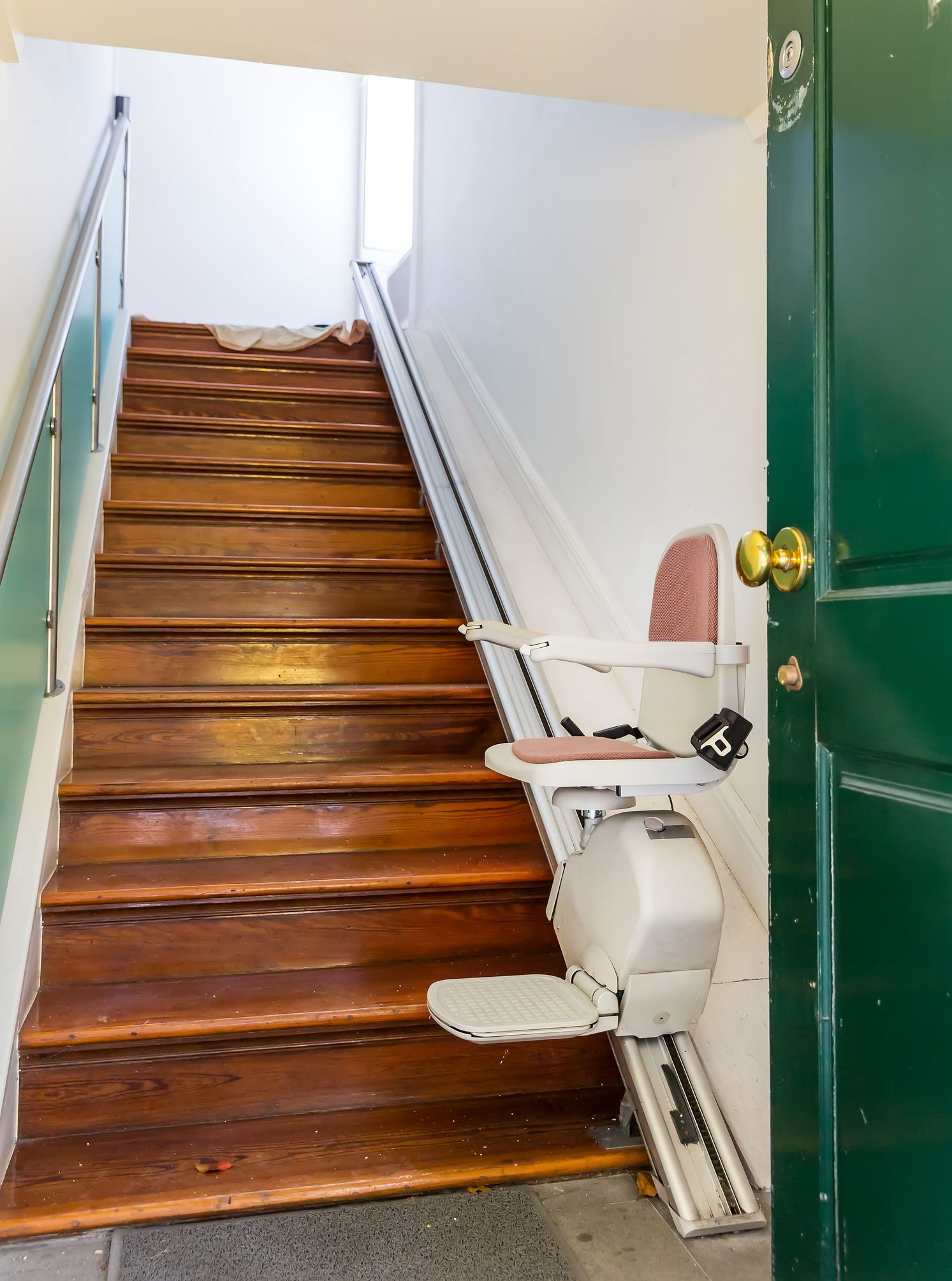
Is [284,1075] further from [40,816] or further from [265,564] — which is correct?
[265,564]

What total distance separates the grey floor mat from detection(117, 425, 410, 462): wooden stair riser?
2.31 metres

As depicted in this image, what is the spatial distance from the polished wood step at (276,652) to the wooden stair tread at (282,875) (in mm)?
612

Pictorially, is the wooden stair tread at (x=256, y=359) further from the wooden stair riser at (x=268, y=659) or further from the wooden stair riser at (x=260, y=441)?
the wooden stair riser at (x=268, y=659)

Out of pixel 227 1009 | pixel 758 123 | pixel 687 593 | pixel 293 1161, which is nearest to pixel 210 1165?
pixel 293 1161

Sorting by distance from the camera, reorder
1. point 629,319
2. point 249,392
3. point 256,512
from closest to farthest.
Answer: point 629,319 < point 256,512 < point 249,392

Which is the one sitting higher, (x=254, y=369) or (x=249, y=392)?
(x=254, y=369)

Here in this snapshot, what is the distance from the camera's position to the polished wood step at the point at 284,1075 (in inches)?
60.8

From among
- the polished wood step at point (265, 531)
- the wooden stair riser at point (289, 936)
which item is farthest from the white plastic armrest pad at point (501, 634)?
the polished wood step at point (265, 531)

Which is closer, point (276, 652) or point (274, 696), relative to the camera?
point (274, 696)

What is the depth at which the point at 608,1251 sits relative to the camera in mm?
1335

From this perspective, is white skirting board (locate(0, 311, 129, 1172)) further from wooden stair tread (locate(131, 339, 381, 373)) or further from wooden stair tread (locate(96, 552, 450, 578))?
wooden stair tread (locate(131, 339, 381, 373))

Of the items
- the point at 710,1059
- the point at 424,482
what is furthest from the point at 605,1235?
the point at 424,482

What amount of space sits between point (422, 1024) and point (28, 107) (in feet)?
6.31

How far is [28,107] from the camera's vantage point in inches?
76.0
